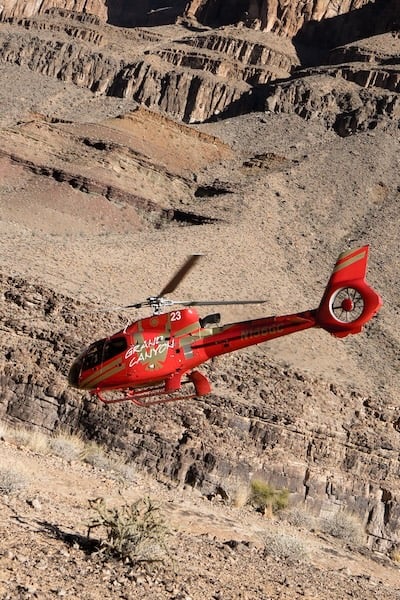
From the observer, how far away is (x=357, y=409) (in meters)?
31.1

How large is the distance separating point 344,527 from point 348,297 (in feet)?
42.6

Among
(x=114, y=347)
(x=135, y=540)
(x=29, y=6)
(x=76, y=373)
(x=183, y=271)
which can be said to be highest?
(x=29, y=6)

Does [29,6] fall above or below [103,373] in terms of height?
above

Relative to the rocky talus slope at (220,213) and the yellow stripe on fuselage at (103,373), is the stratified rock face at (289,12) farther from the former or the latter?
the yellow stripe on fuselage at (103,373)

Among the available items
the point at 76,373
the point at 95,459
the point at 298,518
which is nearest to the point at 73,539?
the point at 76,373

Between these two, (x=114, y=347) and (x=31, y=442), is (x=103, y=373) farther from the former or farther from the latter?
(x=31, y=442)

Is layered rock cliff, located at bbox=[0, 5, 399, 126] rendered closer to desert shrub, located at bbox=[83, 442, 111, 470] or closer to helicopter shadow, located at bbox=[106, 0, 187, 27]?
helicopter shadow, located at bbox=[106, 0, 187, 27]

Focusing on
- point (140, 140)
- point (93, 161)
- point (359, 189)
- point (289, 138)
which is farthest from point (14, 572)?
point (289, 138)

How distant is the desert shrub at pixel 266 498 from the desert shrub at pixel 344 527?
1.48 meters

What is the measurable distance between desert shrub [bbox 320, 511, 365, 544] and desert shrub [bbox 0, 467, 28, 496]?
1262 centimetres

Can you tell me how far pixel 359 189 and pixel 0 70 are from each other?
5937cm

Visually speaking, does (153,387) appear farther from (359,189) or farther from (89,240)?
(359,189)

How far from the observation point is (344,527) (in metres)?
24.8

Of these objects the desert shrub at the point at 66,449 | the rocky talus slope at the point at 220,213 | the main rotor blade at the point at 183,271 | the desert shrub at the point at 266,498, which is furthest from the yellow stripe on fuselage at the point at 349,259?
the rocky talus slope at the point at 220,213
